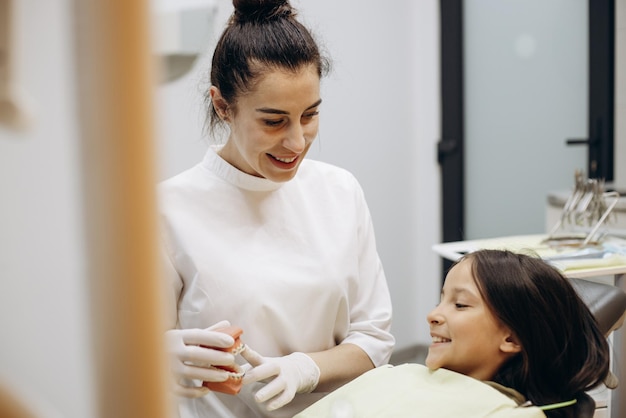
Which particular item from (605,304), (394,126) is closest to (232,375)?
(605,304)

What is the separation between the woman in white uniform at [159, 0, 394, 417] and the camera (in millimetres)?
1342

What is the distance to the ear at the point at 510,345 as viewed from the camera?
4.41ft

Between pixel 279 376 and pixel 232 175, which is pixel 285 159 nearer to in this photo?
pixel 232 175

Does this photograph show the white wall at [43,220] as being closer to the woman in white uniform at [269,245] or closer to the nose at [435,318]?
the woman in white uniform at [269,245]

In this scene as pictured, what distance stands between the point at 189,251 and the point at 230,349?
0.25 meters

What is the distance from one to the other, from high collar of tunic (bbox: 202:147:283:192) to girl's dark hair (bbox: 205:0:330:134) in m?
0.13

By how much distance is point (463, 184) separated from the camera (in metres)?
3.78

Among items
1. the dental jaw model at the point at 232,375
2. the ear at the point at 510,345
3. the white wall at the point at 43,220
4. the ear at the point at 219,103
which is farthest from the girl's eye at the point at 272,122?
the white wall at the point at 43,220

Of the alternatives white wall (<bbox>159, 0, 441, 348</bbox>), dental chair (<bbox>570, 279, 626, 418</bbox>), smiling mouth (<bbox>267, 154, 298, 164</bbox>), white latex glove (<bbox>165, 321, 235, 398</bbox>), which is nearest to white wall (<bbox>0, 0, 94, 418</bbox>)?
white latex glove (<bbox>165, 321, 235, 398</bbox>)

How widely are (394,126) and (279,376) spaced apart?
244 centimetres

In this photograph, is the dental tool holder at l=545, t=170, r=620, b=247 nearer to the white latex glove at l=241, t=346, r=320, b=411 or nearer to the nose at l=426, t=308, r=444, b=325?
the nose at l=426, t=308, r=444, b=325

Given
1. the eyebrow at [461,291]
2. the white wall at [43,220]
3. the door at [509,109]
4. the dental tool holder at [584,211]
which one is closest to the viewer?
the white wall at [43,220]

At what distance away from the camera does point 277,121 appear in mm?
1364

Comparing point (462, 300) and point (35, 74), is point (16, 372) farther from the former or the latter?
point (462, 300)
